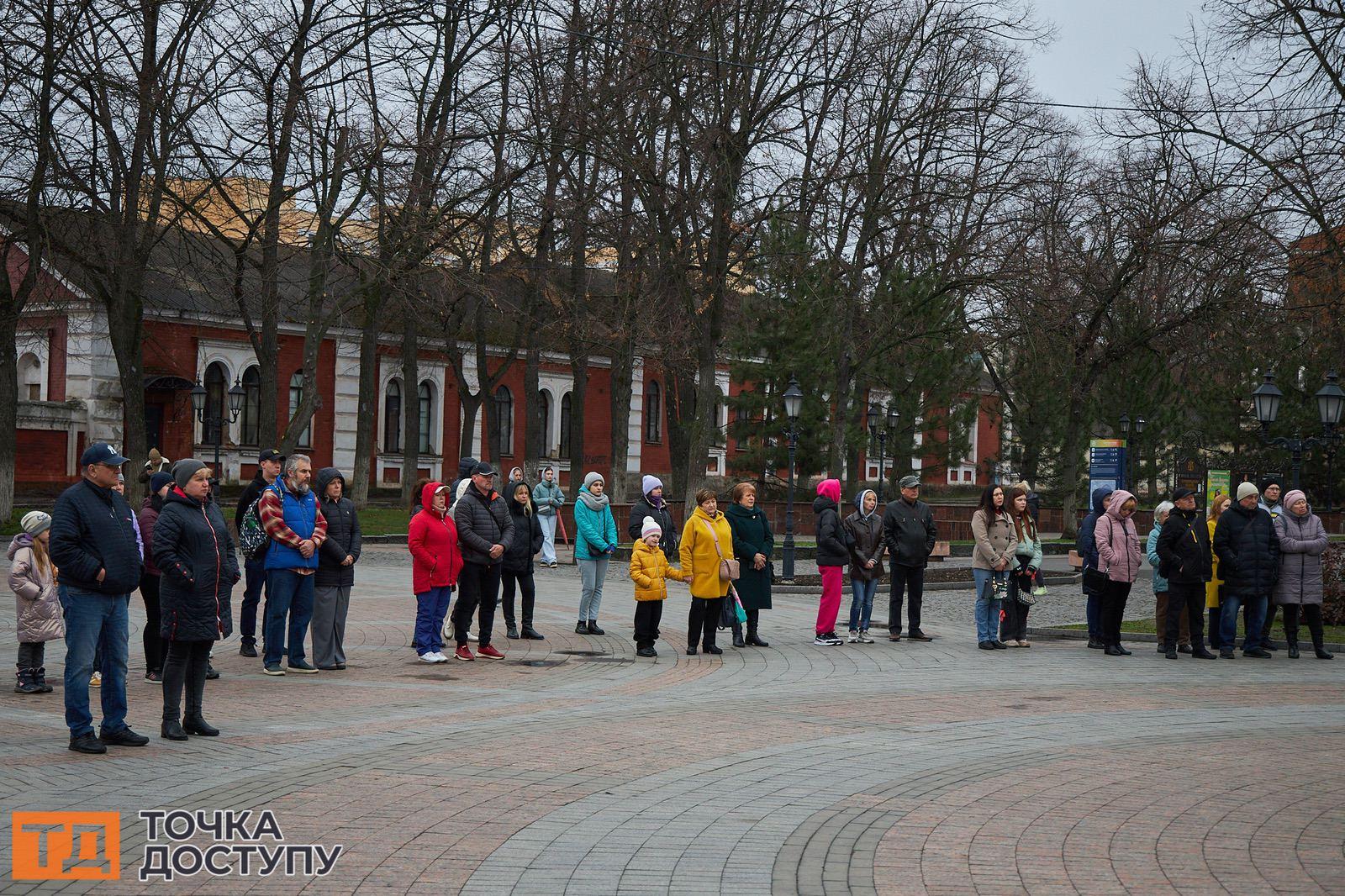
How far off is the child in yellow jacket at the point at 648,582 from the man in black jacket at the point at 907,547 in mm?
2995

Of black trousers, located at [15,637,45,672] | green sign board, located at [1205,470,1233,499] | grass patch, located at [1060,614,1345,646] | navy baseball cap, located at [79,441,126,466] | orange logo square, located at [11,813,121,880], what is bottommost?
orange logo square, located at [11,813,121,880]

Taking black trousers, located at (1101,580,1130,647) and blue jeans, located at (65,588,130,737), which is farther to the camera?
black trousers, located at (1101,580,1130,647)

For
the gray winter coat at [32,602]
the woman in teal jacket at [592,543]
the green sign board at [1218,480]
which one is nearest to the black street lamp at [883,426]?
the green sign board at [1218,480]

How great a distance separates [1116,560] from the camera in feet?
51.8

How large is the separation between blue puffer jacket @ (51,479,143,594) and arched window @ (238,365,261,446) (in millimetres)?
38300

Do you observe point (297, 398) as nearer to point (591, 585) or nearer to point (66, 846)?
point (591, 585)

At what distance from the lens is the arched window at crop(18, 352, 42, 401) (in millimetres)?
44500

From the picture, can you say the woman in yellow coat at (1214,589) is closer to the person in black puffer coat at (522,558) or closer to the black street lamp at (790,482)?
the person in black puffer coat at (522,558)

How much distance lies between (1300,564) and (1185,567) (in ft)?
4.24

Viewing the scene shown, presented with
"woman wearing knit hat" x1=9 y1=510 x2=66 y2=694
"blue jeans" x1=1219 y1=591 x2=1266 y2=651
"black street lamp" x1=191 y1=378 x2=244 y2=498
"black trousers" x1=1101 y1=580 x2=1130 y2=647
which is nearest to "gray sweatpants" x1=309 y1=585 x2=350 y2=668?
"woman wearing knit hat" x1=9 y1=510 x2=66 y2=694

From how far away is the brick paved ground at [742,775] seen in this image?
249 inches

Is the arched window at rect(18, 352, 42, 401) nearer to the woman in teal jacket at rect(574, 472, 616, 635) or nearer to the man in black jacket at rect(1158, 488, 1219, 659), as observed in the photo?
the woman in teal jacket at rect(574, 472, 616, 635)

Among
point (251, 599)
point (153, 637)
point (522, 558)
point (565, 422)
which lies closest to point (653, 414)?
point (565, 422)

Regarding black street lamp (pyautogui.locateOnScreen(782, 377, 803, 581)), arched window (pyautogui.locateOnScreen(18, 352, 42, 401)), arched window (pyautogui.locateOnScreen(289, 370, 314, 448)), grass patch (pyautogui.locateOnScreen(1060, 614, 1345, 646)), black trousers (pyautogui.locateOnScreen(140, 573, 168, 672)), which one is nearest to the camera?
black trousers (pyautogui.locateOnScreen(140, 573, 168, 672))
